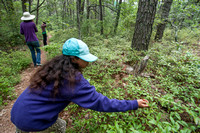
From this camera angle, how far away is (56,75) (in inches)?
53.2

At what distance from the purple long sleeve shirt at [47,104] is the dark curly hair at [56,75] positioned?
7cm

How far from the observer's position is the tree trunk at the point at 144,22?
3803 millimetres

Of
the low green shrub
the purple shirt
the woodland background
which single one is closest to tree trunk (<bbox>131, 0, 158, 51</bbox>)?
the woodland background

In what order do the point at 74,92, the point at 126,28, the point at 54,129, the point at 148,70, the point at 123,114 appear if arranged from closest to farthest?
the point at 74,92, the point at 54,129, the point at 123,114, the point at 148,70, the point at 126,28

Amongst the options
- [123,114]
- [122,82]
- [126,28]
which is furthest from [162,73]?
[126,28]

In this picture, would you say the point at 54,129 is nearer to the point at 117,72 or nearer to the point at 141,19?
the point at 117,72

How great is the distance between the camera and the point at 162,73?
315 centimetres

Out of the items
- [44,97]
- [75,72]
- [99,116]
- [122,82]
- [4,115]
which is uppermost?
[75,72]

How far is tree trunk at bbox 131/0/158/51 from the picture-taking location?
3.80m

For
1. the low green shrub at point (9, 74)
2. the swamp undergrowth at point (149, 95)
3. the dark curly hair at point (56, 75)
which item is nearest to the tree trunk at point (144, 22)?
the swamp undergrowth at point (149, 95)

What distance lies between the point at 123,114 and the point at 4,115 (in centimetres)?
328

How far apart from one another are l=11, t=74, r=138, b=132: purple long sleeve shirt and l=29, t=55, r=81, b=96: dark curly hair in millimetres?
68

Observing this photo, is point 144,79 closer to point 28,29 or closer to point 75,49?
point 75,49

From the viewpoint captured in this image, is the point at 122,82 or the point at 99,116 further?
the point at 122,82
